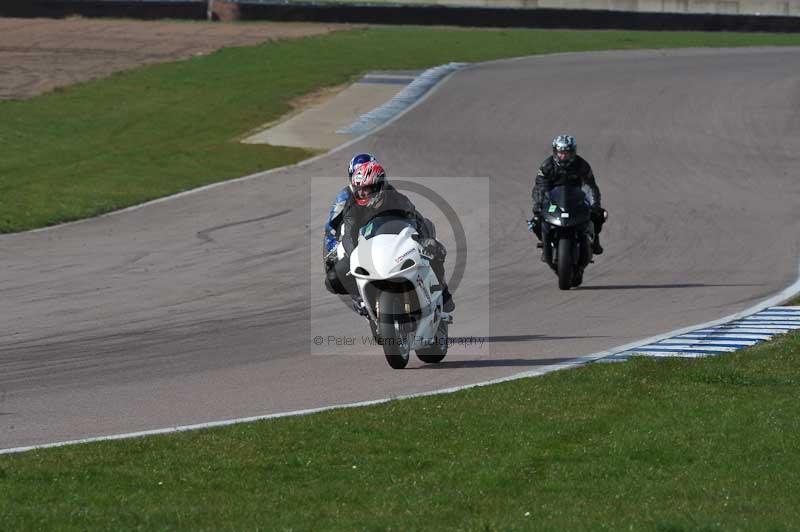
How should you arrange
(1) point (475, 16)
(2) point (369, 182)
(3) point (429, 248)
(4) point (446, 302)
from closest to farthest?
(3) point (429, 248), (2) point (369, 182), (4) point (446, 302), (1) point (475, 16)

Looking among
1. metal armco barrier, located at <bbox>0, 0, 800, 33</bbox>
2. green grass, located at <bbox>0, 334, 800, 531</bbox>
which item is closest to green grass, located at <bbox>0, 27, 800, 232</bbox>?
metal armco barrier, located at <bbox>0, 0, 800, 33</bbox>

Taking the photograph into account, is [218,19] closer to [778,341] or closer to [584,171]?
[584,171]

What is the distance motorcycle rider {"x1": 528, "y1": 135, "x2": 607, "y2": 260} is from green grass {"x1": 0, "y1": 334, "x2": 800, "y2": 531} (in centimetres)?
652

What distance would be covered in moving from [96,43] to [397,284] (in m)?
34.4

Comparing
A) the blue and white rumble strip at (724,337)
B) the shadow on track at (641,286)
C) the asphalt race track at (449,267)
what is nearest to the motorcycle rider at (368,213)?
the asphalt race track at (449,267)

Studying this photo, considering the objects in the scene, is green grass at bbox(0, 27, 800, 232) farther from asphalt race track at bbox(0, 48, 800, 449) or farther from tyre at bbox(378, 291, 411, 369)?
tyre at bbox(378, 291, 411, 369)

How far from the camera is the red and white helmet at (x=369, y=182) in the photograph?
1213cm

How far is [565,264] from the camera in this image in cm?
1659

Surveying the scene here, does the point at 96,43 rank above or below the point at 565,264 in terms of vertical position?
above

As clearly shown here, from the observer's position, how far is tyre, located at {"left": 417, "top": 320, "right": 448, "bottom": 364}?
12430mm

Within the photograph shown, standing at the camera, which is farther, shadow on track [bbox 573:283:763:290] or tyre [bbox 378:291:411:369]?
shadow on track [bbox 573:283:763:290]

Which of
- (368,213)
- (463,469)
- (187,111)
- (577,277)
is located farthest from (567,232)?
(187,111)

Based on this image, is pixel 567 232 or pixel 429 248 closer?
pixel 429 248

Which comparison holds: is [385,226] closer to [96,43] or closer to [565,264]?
[565,264]
